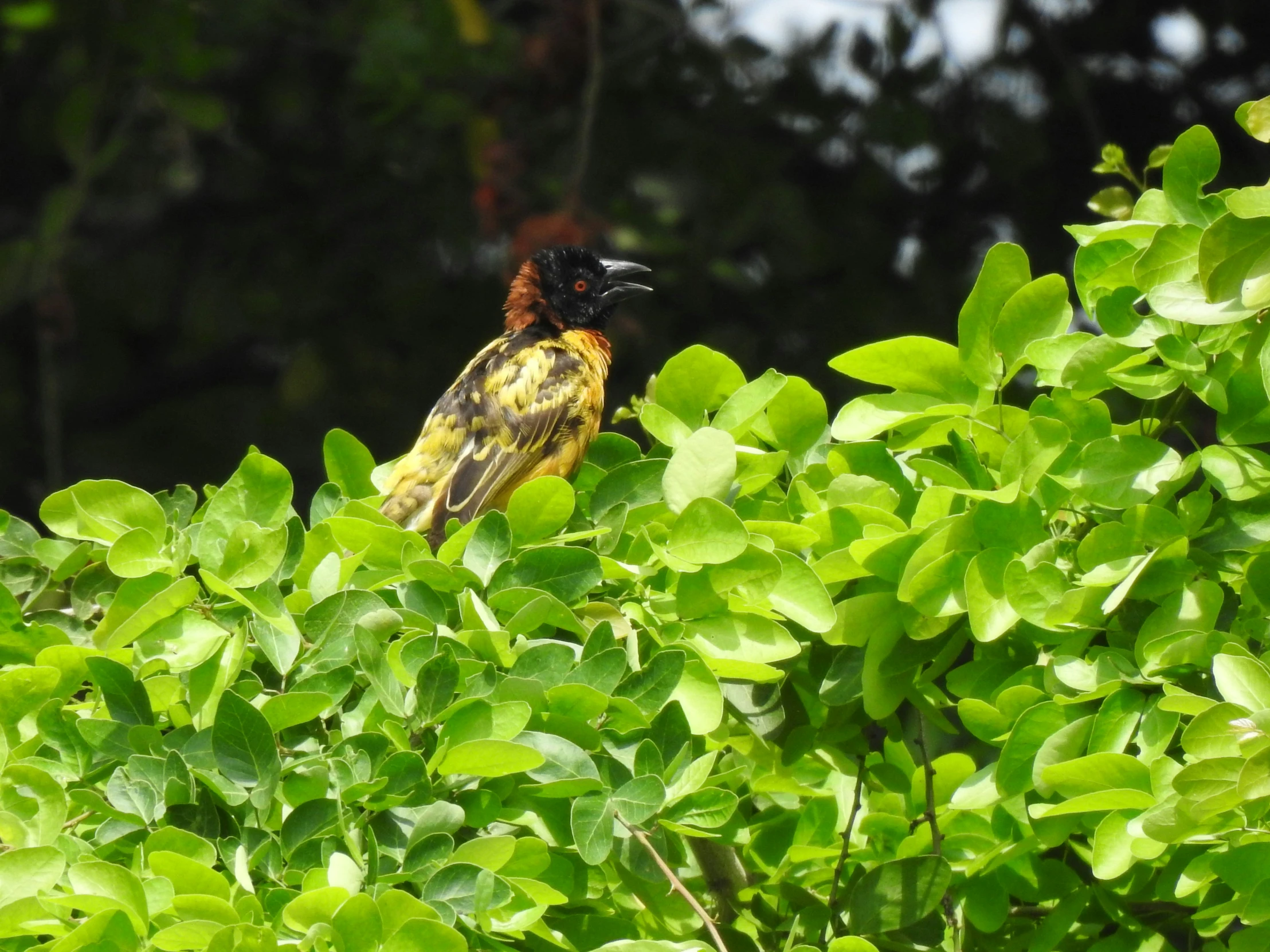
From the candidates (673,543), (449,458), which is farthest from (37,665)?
(449,458)

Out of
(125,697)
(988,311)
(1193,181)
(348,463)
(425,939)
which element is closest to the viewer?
(425,939)

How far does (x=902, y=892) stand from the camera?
1.52 meters

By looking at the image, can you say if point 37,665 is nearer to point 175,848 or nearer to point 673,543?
point 175,848

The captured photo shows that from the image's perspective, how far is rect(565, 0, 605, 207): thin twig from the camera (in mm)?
5227

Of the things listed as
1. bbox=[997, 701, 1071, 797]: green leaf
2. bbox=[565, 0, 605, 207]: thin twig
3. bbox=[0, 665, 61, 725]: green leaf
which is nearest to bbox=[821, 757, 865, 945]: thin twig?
bbox=[997, 701, 1071, 797]: green leaf

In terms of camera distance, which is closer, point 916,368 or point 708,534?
point 708,534

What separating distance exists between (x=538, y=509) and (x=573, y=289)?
2.66 m

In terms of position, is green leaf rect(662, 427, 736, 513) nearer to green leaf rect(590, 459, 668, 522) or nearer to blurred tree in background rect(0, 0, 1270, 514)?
green leaf rect(590, 459, 668, 522)

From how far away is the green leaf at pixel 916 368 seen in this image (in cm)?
162

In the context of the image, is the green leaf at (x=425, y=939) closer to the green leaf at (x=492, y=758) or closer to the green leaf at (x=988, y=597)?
the green leaf at (x=492, y=758)

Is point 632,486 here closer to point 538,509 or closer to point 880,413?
point 538,509

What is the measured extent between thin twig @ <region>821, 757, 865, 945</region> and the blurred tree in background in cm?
386

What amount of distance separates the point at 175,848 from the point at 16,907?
14cm

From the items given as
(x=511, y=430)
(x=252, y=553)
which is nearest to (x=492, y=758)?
(x=252, y=553)
